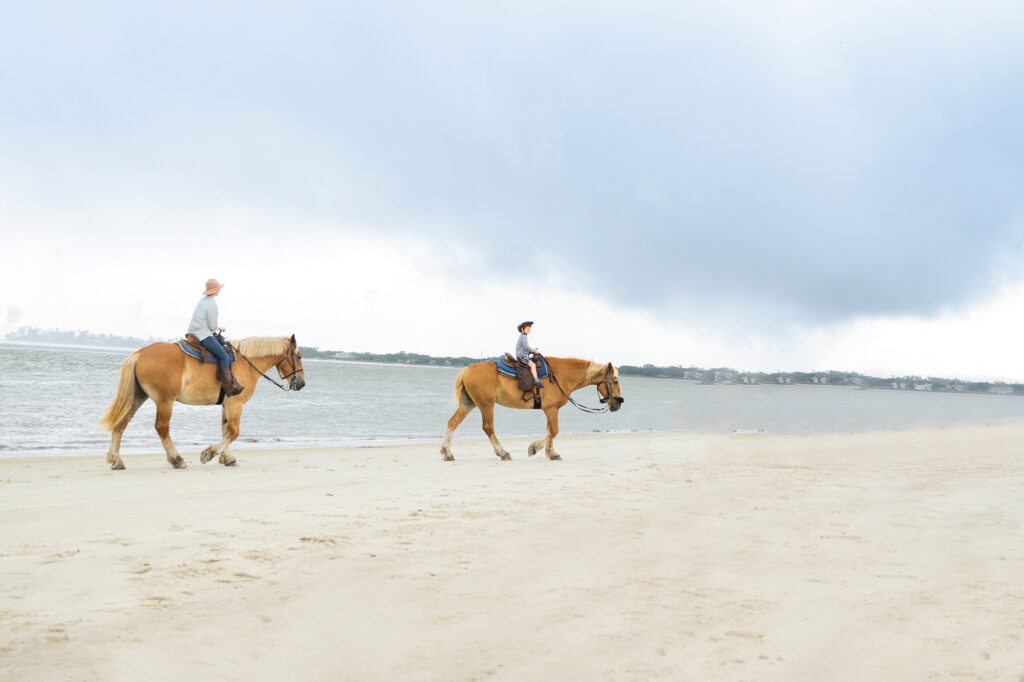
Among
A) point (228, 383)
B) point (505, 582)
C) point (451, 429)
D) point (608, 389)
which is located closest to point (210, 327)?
point (228, 383)

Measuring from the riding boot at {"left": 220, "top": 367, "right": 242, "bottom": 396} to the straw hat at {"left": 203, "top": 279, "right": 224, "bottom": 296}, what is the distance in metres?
1.32

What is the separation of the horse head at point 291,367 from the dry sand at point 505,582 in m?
4.00

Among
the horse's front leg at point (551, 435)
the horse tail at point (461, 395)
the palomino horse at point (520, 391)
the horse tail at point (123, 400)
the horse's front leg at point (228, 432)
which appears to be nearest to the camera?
the horse tail at point (123, 400)

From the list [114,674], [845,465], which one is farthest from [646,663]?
[845,465]

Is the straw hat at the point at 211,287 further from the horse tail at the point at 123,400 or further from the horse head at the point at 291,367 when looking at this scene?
the horse head at the point at 291,367

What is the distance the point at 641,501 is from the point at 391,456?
27.7 ft

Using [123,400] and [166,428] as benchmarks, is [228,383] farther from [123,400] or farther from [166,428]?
[123,400]

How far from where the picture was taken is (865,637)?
4.64 metres

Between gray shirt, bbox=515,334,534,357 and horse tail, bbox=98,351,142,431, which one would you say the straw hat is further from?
gray shirt, bbox=515,334,534,357

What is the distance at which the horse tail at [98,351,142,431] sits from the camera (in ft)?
41.8

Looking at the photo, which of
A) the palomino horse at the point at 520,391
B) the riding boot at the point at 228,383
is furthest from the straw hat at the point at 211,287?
the palomino horse at the point at 520,391

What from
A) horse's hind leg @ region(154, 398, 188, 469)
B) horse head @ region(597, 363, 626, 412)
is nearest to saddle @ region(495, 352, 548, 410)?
horse head @ region(597, 363, 626, 412)

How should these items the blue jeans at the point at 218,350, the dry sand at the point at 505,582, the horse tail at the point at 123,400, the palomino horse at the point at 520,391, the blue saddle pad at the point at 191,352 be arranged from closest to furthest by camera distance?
the dry sand at the point at 505,582
the horse tail at the point at 123,400
the blue saddle pad at the point at 191,352
the blue jeans at the point at 218,350
the palomino horse at the point at 520,391

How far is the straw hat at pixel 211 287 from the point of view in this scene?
13.1 m
